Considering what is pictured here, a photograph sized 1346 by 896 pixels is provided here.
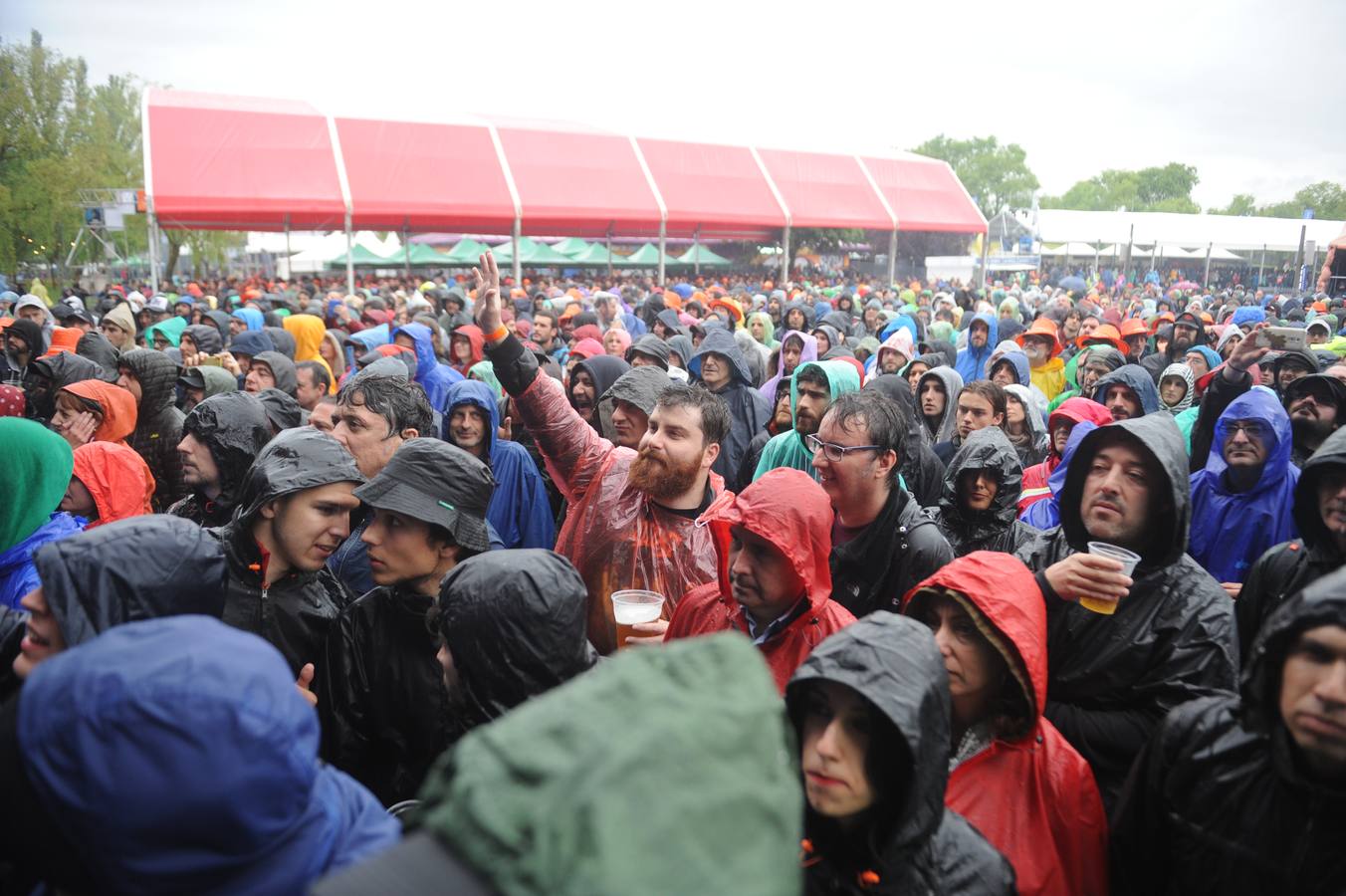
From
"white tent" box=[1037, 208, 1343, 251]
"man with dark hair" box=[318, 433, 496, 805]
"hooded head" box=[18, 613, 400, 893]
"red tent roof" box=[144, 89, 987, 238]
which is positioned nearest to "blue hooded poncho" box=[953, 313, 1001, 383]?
"man with dark hair" box=[318, 433, 496, 805]

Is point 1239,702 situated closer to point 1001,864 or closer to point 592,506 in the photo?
point 1001,864

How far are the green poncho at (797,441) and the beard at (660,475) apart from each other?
140cm

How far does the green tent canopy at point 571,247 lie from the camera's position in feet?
133

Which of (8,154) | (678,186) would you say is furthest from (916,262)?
(8,154)

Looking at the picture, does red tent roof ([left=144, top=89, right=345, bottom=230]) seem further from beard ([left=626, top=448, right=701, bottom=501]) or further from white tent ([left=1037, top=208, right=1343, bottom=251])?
white tent ([left=1037, top=208, right=1343, bottom=251])

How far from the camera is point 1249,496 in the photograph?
4.37 metres

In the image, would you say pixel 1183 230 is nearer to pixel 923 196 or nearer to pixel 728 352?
pixel 923 196

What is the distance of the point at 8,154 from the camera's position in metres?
28.7

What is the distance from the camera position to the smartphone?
6.14m

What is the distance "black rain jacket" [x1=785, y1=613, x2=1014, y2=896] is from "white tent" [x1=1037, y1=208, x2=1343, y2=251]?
40.0 metres

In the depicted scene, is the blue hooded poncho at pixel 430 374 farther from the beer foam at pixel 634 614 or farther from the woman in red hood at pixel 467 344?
the beer foam at pixel 634 614

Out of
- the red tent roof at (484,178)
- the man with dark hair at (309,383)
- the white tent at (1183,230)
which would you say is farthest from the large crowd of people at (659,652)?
the white tent at (1183,230)

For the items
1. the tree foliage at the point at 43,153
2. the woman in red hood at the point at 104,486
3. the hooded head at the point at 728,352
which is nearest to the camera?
the woman in red hood at the point at 104,486

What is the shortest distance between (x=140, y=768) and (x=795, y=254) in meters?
43.9
